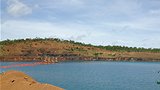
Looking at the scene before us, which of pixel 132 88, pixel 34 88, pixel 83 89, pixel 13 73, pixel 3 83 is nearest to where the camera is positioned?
pixel 34 88

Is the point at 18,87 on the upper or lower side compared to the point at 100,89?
upper

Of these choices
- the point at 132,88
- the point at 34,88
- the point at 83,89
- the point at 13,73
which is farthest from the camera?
the point at 132,88

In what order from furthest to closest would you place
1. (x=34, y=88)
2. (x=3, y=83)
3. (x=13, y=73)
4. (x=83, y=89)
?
(x=83, y=89)
(x=13, y=73)
(x=3, y=83)
(x=34, y=88)

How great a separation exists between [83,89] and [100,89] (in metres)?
4.54

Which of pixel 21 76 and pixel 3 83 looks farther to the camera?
pixel 21 76

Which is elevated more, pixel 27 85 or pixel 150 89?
pixel 27 85

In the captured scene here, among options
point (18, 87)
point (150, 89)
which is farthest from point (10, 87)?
point (150, 89)

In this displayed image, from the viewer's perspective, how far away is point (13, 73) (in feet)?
115

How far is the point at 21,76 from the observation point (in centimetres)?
3584

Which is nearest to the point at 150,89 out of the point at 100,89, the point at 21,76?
the point at 100,89

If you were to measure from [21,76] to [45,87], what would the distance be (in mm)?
7257

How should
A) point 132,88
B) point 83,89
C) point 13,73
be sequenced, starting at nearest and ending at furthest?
point 13,73 → point 83,89 → point 132,88

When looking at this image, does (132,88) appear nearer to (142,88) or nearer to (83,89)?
(142,88)

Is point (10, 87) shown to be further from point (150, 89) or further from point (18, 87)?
point (150, 89)
